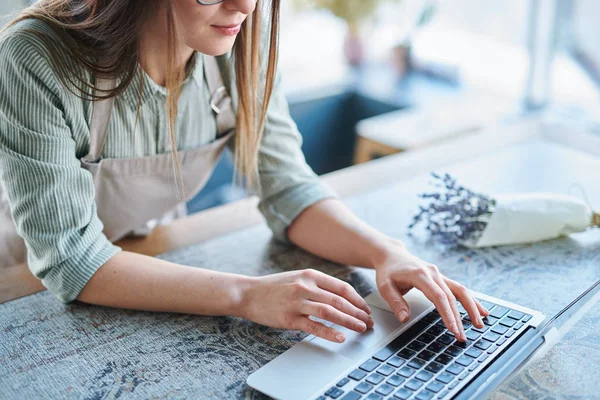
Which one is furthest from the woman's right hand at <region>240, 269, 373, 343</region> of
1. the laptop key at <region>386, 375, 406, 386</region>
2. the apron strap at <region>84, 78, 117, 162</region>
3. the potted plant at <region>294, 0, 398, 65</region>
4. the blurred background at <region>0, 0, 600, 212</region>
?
the potted plant at <region>294, 0, 398, 65</region>

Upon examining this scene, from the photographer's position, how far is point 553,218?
1228 millimetres

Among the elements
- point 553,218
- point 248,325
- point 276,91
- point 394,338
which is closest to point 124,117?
point 276,91

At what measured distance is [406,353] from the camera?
896 millimetres

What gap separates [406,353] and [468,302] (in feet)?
0.44

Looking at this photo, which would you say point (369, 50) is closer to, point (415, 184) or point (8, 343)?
point (415, 184)

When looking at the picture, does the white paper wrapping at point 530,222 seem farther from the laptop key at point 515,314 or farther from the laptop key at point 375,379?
the laptop key at point 375,379

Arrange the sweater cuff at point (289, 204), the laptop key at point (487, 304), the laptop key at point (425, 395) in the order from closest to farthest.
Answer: the laptop key at point (425, 395) → the laptop key at point (487, 304) → the sweater cuff at point (289, 204)

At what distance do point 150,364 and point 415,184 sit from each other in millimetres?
759

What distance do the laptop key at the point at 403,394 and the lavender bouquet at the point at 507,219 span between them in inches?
18.2

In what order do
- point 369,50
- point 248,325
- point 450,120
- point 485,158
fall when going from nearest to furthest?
point 248,325
point 485,158
point 450,120
point 369,50

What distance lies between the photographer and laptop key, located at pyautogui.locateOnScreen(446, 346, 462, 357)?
35.1 inches

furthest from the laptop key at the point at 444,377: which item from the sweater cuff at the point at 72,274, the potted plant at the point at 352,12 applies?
the potted plant at the point at 352,12

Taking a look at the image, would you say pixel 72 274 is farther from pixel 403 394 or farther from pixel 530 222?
pixel 530 222

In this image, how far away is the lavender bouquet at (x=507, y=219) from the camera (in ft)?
4.02
